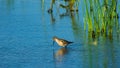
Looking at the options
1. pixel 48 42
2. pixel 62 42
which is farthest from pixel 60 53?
pixel 48 42

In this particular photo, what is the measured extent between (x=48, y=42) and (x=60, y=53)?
0.90m

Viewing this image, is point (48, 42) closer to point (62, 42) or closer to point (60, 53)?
point (62, 42)

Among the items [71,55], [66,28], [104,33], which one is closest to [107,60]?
[71,55]

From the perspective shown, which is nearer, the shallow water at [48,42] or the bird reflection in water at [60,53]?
the shallow water at [48,42]

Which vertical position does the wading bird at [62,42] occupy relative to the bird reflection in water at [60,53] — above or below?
above

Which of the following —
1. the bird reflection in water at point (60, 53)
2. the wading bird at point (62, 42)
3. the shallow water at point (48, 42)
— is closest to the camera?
the shallow water at point (48, 42)

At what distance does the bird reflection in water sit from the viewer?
7.66 meters

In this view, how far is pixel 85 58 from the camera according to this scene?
24.8 ft

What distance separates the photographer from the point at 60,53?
812 cm

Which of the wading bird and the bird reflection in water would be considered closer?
the bird reflection in water

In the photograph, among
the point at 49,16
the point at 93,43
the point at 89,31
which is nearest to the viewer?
the point at 93,43

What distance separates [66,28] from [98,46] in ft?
6.79

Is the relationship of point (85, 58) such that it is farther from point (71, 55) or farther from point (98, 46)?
point (98, 46)

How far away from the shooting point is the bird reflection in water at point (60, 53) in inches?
302
